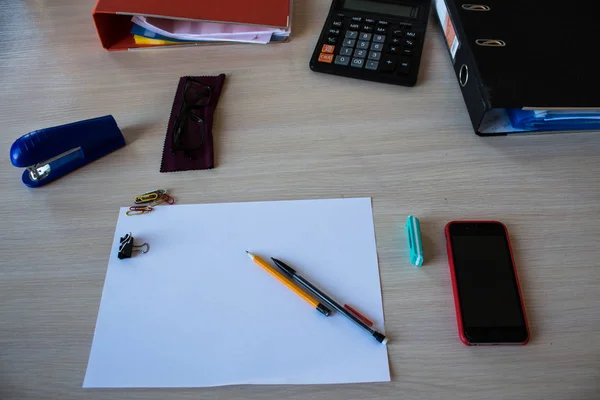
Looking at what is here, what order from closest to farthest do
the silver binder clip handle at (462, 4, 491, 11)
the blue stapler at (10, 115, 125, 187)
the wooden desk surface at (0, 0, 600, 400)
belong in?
1. the wooden desk surface at (0, 0, 600, 400)
2. the blue stapler at (10, 115, 125, 187)
3. the silver binder clip handle at (462, 4, 491, 11)

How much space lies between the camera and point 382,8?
81 cm

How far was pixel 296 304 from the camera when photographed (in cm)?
55

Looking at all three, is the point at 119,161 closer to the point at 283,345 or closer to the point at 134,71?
the point at 134,71

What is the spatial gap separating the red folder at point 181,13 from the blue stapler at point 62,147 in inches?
7.6

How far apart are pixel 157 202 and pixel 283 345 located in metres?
0.26

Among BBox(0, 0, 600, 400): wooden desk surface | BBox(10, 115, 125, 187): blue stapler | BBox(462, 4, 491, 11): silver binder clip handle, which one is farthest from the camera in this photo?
BBox(462, 4, 491, 11): silver binder clip handle

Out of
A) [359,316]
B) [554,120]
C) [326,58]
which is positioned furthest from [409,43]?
[359,316]

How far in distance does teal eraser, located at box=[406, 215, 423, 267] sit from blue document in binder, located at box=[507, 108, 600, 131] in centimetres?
23

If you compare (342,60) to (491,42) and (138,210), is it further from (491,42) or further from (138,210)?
(138,210)

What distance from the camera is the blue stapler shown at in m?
0.62

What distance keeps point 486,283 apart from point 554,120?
10.7 inches

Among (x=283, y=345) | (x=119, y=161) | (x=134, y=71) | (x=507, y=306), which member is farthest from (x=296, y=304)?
(x=134, y=71)

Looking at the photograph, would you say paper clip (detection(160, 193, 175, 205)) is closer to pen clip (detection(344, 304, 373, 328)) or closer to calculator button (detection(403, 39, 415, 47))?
pen clip (detection(344, 304, 373, 328))

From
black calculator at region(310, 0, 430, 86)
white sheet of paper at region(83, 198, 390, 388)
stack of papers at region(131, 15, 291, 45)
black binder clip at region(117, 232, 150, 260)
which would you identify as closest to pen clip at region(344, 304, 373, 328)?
white sheet of paper at region(83, 198, 390, 388)
